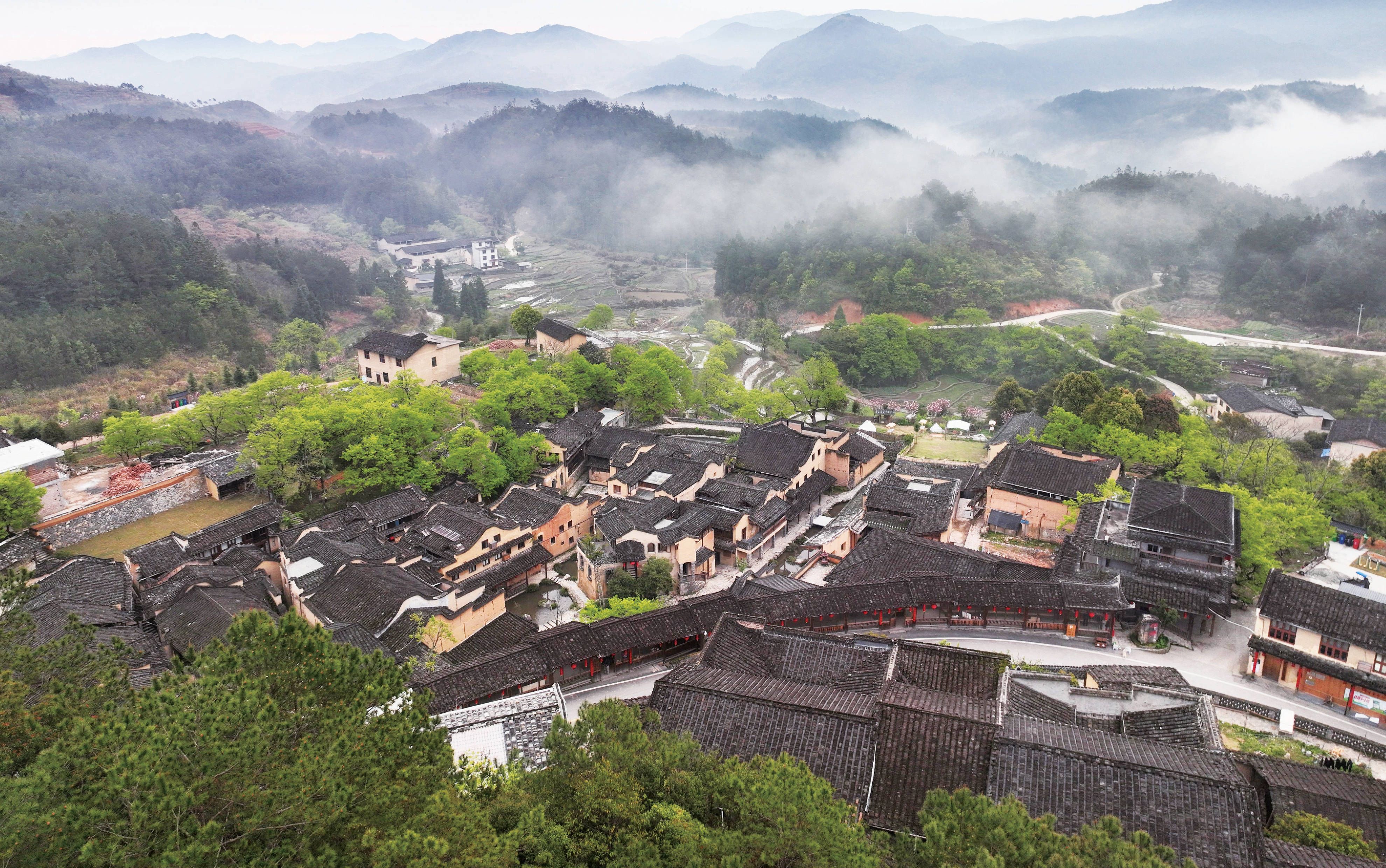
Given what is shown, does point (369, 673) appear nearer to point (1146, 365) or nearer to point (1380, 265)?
point (1146, 365)

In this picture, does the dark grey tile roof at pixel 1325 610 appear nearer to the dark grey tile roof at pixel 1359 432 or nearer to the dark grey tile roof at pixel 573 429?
the dark grey tile roof at pixel 1359 432

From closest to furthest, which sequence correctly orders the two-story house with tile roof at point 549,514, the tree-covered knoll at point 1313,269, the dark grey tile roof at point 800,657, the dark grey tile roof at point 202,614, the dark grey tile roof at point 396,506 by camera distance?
the dark grey tile roof at point 800,657 → the dark grey tile roof at point 202,614 → the dark grey tile roof at point 396,506 → the two-story house with tile roof at point 549,514 → the tree-covered knoll at point 1313,269

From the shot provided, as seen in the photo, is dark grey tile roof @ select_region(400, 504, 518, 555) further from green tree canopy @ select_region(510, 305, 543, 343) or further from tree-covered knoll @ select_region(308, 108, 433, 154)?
tree-covered knoll @ select_region(308, 108, 433, 154)

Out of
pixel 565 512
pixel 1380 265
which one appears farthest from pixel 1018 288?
pixel 565 512

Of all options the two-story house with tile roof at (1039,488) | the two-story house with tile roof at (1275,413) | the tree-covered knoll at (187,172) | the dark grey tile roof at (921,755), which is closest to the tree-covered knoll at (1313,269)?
the two-story house with tile roof at (1275,413)

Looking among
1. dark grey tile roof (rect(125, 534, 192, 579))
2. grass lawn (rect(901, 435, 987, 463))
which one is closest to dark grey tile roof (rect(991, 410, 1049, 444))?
grass lawn (rect(901, 435, 987, 463))

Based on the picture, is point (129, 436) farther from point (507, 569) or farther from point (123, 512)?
point (507, 569)

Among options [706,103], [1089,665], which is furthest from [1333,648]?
[706,103]
